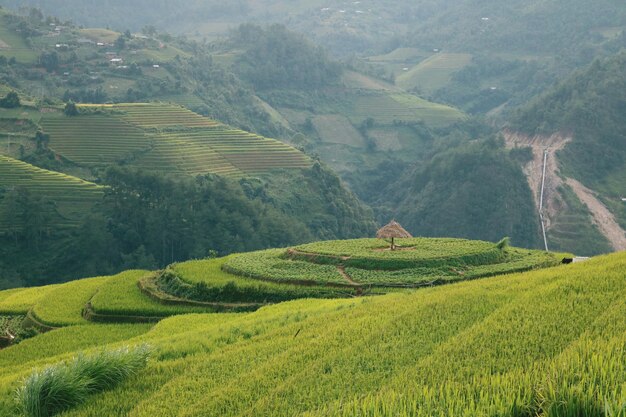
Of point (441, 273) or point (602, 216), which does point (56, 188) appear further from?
point (602, 216)

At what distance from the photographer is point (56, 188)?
53.5 m

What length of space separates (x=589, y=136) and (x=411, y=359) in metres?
75.8

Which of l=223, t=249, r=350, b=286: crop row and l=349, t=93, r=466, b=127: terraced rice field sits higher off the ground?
l=349, t=93, r=466, b=127: terraced rice field

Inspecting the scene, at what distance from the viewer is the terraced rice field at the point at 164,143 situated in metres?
63.0

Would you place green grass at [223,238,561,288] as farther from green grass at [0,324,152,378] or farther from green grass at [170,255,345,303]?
green grass at [0,324,152,378]

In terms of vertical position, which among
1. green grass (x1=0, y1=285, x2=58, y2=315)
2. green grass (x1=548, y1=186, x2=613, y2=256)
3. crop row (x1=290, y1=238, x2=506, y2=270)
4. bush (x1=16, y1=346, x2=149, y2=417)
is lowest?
green grass (x1=548, y1=186, x2=613, y2=256)

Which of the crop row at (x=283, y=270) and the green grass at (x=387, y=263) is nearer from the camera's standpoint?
the green grass at (x=387, y=263)

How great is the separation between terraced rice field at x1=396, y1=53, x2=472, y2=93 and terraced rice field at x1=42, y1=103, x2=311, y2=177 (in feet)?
195

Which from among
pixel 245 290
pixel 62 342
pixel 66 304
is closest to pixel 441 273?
pixel 245 290

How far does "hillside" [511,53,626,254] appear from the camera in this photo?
2751 inches

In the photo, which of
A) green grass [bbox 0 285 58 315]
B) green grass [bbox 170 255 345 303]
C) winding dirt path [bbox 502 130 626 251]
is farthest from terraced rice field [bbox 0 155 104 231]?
winding dirt path [bbox 502 130 626 251]

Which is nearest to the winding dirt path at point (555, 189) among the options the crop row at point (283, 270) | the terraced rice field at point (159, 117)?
the terraced rice field at point (159, 117)

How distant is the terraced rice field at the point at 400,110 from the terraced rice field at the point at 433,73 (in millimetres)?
12342

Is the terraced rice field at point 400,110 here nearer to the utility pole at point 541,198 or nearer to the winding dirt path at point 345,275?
the utility pole at point 541,198
